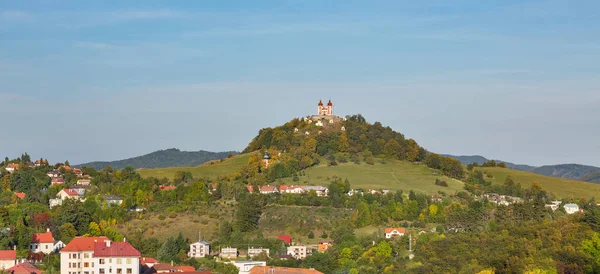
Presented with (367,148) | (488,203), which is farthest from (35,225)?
(367,148)

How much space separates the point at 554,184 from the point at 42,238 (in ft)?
259

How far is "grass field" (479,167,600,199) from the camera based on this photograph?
140 metres

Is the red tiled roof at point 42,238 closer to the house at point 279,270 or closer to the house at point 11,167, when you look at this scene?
→ the house at point 279,270

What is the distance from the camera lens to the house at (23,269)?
76000 mm

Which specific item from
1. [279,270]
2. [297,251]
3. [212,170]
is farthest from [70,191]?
[279,270]

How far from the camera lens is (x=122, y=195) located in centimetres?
11900

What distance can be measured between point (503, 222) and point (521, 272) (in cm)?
3219

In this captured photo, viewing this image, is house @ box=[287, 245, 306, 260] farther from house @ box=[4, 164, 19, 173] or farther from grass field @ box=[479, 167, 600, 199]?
grass field @ box=[479, 167, 600, 199]

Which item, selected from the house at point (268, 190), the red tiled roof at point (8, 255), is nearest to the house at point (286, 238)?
the house at point (268, 190)

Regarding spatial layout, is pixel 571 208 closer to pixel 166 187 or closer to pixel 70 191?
pixel 166 187

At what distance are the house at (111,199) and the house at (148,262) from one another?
2745 centimetres

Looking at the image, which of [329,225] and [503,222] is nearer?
[503,222]

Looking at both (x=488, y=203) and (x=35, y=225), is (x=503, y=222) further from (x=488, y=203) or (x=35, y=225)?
(x=35, y=225)

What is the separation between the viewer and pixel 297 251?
9706cm
